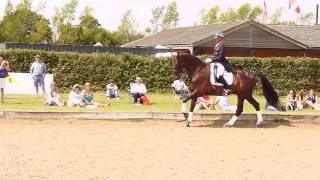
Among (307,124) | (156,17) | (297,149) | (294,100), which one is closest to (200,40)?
(294,100)

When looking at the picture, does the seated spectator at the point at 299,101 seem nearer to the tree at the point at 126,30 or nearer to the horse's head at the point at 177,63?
the horse's head at the point at 177,63

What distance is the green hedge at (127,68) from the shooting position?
26.6 m

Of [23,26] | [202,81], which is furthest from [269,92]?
[23,26]

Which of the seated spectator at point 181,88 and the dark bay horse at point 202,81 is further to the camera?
the seated spectator at point 181,88

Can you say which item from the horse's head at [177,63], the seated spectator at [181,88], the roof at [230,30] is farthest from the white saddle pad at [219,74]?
the roof at [230,30]

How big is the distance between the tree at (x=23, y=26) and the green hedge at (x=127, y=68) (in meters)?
30.8

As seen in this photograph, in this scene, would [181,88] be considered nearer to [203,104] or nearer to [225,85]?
[203,104]

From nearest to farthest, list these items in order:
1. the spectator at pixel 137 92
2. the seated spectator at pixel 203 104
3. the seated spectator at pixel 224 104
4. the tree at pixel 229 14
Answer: the seated spectator at pixel 224 104 → the seated spectator at pixel 203 104 → the spectator at pixel 137 92 → the tree at pixel 229 14

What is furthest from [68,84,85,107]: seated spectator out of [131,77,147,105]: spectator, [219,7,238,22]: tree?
[219,7,238,22]: tree

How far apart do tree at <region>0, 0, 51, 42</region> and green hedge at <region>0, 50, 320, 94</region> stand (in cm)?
3079

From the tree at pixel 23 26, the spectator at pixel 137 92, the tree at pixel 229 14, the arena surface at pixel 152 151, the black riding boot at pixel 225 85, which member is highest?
the tree at pixel 229 14

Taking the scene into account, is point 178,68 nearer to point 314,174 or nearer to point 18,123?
point 18,123

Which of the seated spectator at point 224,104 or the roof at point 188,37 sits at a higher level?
the roof at point 188,37

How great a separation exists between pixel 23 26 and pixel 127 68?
33.4m
